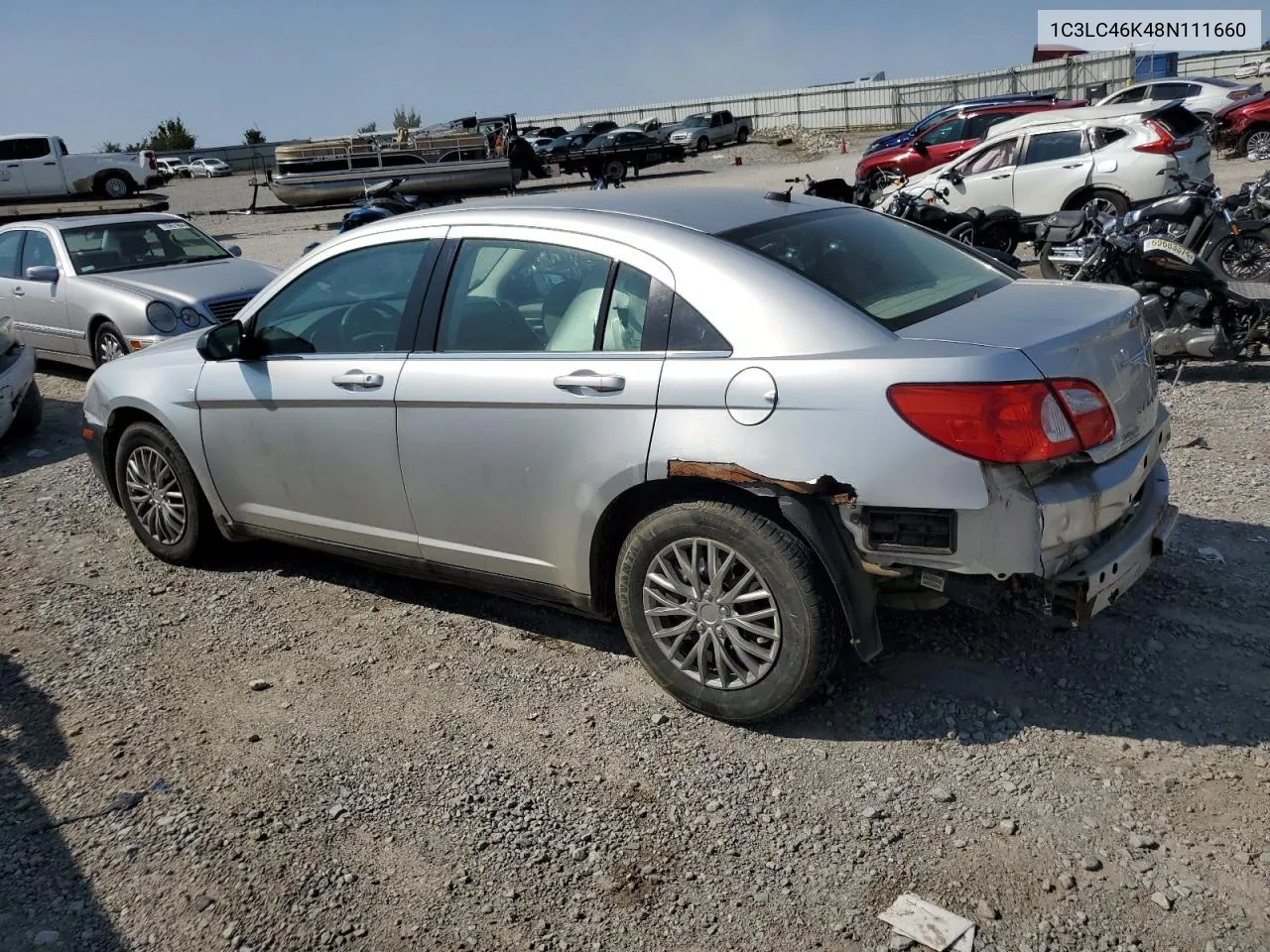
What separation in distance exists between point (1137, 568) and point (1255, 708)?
0.61 meters

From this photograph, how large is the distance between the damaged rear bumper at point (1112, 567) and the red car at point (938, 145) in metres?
19.1

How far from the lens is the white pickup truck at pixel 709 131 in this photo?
138ft

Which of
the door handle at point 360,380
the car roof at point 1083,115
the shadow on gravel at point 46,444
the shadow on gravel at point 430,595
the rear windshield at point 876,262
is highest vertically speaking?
the car roof at point 1083,115

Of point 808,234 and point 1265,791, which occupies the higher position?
point 808,234

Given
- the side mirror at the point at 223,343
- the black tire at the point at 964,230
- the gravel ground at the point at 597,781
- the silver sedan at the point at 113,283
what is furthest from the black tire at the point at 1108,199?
the side mirror at the point at 223,343

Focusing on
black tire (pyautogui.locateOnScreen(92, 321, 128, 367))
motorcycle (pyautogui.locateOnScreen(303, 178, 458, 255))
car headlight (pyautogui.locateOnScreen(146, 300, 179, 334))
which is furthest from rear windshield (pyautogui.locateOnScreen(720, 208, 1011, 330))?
motorcycle (pyautogui.locateOnScreen(303, 178, 458, 255))

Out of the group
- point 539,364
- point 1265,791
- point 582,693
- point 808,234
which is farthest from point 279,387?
point 1265,791

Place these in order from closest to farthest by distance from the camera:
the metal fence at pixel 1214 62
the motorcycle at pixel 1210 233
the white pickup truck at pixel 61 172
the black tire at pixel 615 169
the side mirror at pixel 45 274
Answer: the motorcycle at pixel 1210 233 → the side mirror at pixel 45 274 → the white pickup truck at pixel 61 172 → the black tire at pixel 615 169 → the metal fence at pixel 1214 62

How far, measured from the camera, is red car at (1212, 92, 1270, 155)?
21.4m

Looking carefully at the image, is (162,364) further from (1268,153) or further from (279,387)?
(1268,153)

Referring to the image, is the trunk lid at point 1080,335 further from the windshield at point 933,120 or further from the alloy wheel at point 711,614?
the windshield at point 933,120

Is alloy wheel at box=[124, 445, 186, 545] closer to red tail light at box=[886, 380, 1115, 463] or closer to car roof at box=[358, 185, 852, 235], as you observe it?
car roof at box=[358, 185, 852, 235]

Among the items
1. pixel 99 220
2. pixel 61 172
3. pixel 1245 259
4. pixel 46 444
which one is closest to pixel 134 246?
pixel 99 220

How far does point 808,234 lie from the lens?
377 cm
